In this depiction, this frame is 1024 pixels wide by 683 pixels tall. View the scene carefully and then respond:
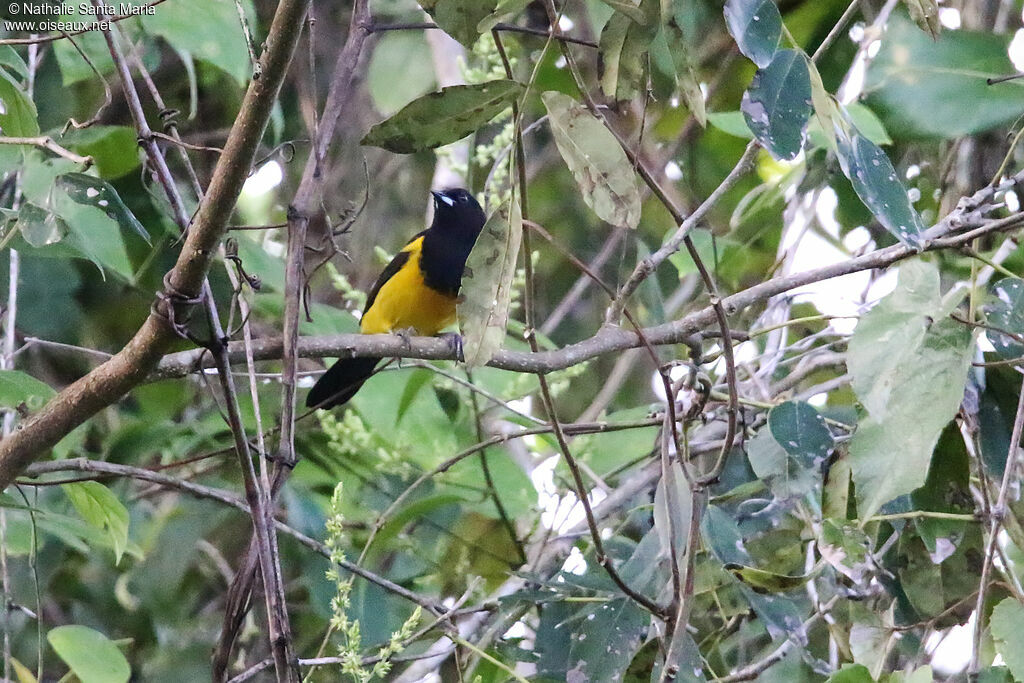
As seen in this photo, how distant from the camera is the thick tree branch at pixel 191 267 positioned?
1.30m

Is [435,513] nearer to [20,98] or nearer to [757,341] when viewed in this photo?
[757,341]

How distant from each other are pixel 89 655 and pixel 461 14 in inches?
51.6

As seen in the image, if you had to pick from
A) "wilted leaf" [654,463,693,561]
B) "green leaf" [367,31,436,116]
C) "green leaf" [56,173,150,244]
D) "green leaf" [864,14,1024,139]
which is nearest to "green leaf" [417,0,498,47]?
"green leaf" [56,173,150,244]

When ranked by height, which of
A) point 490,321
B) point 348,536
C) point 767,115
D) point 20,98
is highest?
point 20,98

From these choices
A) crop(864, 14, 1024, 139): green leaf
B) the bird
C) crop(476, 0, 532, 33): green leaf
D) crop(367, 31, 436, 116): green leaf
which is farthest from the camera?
crop(367, 31, 436, 116): green leaf

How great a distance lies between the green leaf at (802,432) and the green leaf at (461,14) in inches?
33.4

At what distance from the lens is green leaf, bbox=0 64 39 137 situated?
1739 millimetres

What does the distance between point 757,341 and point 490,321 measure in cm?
186

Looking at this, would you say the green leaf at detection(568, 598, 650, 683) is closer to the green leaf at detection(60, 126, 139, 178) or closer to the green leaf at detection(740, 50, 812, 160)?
the green leaf at detection(740, 50, 812, 160)

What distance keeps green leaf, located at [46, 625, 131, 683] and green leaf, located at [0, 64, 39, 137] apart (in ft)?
2.86

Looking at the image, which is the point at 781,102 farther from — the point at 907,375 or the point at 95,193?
the point at 95,193

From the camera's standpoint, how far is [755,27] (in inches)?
52.0

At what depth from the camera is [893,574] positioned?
2.00 metres

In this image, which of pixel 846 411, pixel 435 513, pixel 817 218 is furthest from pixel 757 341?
pixel 435 513
